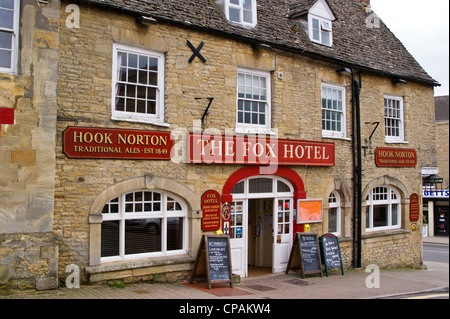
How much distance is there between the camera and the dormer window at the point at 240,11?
39.3ft

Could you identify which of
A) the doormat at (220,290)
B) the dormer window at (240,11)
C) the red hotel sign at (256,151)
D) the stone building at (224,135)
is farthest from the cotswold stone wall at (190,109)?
the dormer window at (240,11)

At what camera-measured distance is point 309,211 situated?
42.6ft

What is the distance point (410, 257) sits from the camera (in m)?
16.0

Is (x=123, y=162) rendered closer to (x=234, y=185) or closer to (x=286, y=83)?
(x=234, y=185)

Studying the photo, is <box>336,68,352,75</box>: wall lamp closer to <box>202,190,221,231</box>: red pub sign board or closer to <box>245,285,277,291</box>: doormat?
<box>202,190,221,231</box>: red pub sign board

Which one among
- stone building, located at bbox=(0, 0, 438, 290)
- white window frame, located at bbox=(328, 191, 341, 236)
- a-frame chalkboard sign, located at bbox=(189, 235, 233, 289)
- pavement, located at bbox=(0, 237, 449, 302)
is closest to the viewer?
pavement, located at bbox=(0, 237, 449, 302)

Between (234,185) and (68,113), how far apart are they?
184 inches

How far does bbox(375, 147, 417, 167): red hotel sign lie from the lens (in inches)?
592

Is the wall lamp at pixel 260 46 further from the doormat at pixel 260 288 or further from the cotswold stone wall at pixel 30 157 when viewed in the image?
the doormat at pixel 260 288

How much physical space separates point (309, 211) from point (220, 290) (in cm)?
422

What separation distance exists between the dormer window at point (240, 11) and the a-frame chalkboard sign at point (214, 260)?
6009mm

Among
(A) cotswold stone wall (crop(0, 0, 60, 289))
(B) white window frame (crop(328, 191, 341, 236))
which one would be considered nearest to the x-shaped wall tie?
(A) cotswold stone wall (crop(0, 0, 60, 289))

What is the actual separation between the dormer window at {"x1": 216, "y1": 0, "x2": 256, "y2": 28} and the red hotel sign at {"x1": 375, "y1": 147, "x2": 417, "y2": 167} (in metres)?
6.36

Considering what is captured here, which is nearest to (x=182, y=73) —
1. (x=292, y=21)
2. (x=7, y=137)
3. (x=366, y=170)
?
(x=7, y=137)
